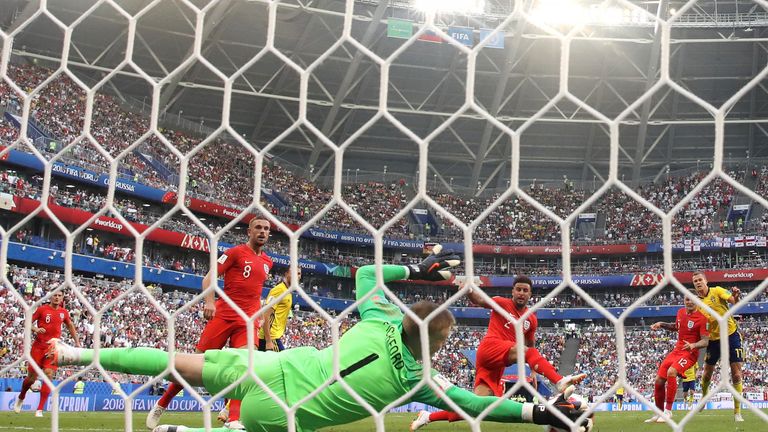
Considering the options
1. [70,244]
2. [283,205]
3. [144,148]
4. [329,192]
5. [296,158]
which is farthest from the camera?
[296,158]

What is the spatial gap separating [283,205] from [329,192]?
277cm

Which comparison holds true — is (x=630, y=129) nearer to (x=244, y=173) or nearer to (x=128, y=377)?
(x=244, y=173)

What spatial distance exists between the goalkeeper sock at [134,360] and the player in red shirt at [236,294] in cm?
254

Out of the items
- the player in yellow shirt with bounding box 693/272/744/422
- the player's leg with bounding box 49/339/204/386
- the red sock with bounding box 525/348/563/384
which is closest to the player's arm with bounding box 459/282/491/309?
the player's leg with bounding box 49/339/204/386

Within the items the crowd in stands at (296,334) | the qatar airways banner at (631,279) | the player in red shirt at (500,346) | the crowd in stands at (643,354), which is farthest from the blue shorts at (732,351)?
the qatar airways banner at (631,279)

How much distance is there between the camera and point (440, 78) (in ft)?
99.7

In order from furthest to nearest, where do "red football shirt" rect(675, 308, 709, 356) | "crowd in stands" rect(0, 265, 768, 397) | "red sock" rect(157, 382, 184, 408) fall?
"crowd in stands" rect(0, 265, 768, 397) < "red football shirt" rect(675, 308, 709, 356) < "red sock" rect(157, 382, 184, 408)

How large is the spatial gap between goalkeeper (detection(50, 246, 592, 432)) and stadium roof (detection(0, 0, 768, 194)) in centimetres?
2058

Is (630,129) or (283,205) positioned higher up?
(630,129)

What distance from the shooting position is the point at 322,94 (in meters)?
30.3

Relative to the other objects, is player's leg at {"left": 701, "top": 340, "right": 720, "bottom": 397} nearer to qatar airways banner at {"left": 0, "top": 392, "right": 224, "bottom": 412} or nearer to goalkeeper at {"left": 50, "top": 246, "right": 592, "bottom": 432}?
goalkeeper at {"left": 50, "top": 246, "right": 592, "bottom": 432}

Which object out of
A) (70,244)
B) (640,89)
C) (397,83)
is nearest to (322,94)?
(397,83)

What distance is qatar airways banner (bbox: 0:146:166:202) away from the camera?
71.0 ft

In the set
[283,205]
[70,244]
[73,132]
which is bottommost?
[70,244]
